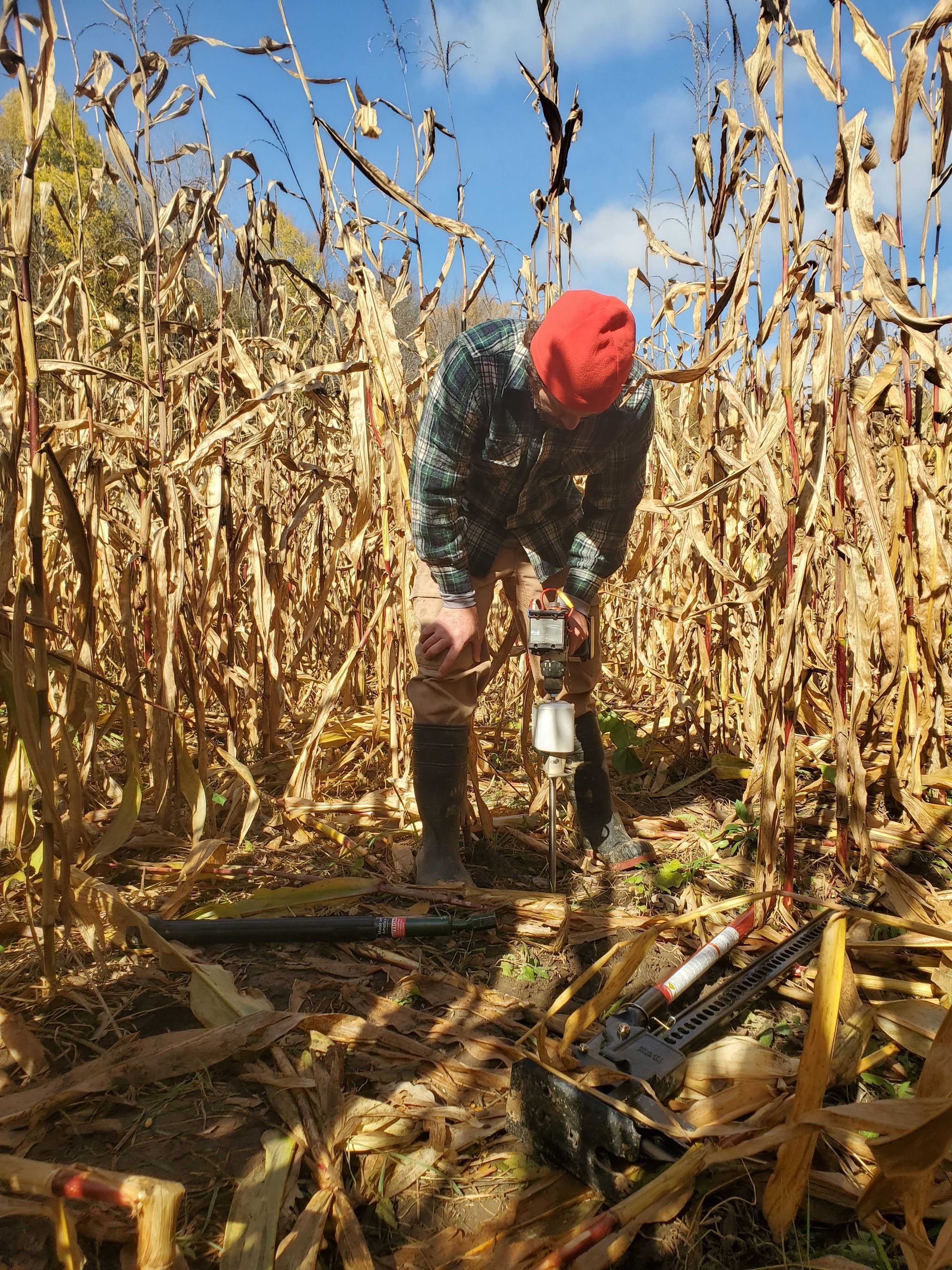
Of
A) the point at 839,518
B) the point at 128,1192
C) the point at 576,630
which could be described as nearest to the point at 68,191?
the point at 576,630

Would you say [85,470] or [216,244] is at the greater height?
[216,244]

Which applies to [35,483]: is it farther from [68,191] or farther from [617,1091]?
[68,191]

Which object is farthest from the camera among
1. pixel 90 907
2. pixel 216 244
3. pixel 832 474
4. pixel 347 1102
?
pixel 216 244

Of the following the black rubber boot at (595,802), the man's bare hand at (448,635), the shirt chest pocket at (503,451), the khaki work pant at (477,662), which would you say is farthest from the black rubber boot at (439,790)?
the shirt chest pocket at (503,451)

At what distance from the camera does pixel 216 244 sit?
280 cm

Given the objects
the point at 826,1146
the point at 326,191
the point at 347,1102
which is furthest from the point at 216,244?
the point at 826,1146

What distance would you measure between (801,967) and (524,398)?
5.03ft

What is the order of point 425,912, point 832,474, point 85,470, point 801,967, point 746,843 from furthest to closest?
point 746,843, point 85,470, point 425,912, point 832,474, point 801,967

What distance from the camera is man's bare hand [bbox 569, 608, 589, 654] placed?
2.21 m

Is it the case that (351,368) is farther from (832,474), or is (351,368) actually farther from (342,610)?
(342,610)

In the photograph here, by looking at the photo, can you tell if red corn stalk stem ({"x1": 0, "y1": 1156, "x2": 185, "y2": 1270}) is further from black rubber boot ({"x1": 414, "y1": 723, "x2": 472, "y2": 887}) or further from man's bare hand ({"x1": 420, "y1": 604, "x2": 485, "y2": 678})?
man's bare hand ({"x1": 420, "y1": 604, "x2": 485, "y2": 678})

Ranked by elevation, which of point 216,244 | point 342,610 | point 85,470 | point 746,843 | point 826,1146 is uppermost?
point 216,244

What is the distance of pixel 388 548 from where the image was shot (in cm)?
261

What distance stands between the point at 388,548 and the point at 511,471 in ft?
1.99
